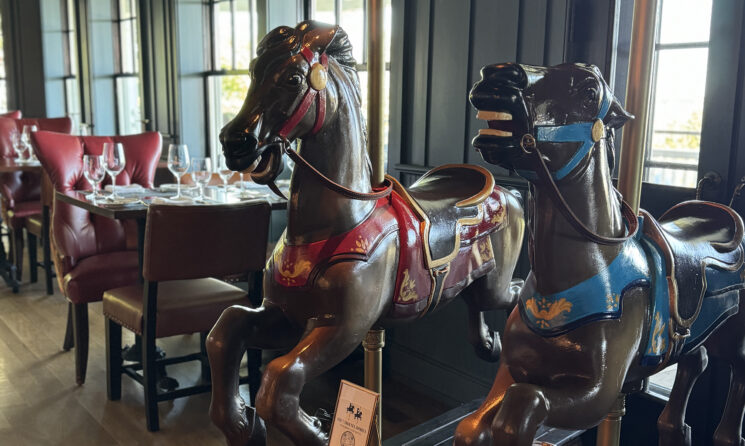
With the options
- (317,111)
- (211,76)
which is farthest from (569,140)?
(211,76)

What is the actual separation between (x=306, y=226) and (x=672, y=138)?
4.70ft

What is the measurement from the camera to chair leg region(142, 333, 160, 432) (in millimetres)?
2650

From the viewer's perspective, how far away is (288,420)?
3.94ft

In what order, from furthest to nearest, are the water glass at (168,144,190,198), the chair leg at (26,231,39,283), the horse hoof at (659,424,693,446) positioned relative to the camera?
the chair leg at (26,231,39,283)
the water glass at (168,144,190,198)
the horse hoof at (659,424,693,446)

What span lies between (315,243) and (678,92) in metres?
1.46

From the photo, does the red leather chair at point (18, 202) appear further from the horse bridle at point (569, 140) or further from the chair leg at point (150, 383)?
the horse bridle at point (569, 140)

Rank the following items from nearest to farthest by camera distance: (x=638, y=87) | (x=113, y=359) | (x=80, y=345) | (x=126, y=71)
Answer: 1. (x=638, y=87)
2. (x=113, y=359)
3. (x=80, y=345)
4. (x=126, y=71)

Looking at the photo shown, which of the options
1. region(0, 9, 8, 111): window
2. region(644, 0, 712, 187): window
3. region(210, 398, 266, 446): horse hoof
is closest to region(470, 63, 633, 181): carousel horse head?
region(210, 398, 266, 446): horse hoof

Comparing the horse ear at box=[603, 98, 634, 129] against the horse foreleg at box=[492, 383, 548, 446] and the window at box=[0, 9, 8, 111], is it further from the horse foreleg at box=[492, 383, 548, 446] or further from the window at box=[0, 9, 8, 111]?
the window at box=[0, 9, 8, 111]

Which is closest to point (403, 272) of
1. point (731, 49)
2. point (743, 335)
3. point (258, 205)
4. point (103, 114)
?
point (743, 335)

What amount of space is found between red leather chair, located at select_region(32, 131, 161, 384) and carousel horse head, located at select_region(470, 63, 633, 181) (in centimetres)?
261

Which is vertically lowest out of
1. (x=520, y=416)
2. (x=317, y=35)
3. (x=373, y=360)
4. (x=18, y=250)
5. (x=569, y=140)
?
(x=18, y=250)

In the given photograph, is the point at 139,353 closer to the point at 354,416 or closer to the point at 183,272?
the point at 183,272

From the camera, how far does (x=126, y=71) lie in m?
7.04
